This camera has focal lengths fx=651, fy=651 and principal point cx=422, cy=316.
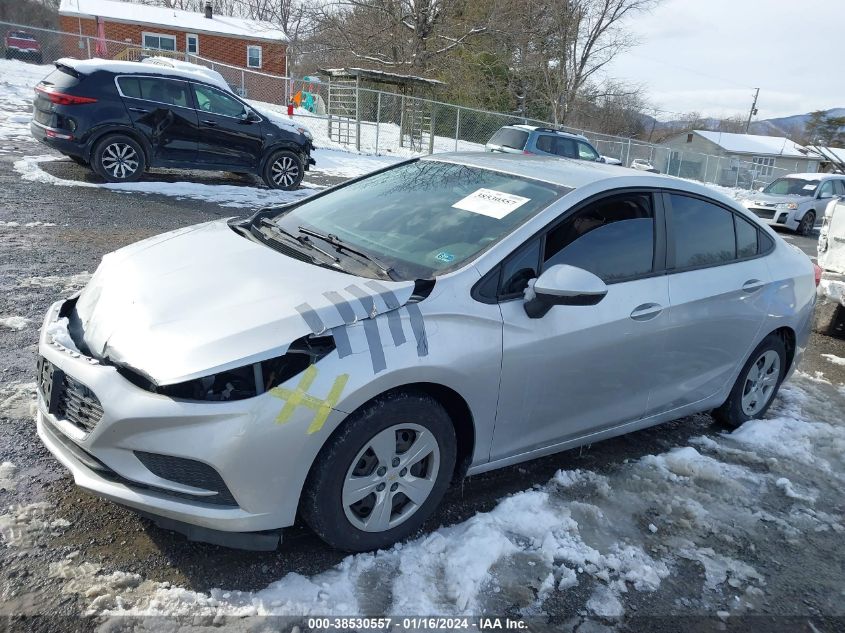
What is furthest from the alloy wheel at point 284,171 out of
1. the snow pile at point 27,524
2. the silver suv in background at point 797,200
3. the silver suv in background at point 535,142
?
the silver suv in background at point 797,200

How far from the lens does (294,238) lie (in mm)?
3344

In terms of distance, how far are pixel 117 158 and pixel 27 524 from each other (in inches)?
351

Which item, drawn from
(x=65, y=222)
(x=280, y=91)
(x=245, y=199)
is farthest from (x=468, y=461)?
(x=280, y=91)

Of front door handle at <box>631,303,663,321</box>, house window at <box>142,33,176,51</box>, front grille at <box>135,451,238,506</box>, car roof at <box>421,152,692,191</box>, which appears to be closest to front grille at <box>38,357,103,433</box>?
front grille at <box>135,451,238,506</box>

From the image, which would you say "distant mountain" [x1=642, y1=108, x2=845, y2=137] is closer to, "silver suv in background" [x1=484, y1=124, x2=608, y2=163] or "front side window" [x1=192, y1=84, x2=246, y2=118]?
"silver suv in background" [x1=484, y1=124, x2=608, y2=163]

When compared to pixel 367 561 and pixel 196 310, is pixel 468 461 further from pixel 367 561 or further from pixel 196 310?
pixel 196 310

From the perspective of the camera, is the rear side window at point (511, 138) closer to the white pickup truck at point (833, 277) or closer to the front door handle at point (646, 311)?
the white pickup truck at point (833, 277)

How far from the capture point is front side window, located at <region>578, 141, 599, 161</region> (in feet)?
55.0

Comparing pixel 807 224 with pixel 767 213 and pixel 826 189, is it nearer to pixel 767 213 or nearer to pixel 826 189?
pixel 767 213

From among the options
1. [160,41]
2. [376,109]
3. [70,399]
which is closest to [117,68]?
[70,399]

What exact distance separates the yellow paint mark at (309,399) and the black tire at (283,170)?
10.3m

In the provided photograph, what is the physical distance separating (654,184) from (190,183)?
9.47 meters

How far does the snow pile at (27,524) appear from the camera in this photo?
2.58 metres

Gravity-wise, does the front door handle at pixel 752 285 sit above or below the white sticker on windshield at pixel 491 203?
below
